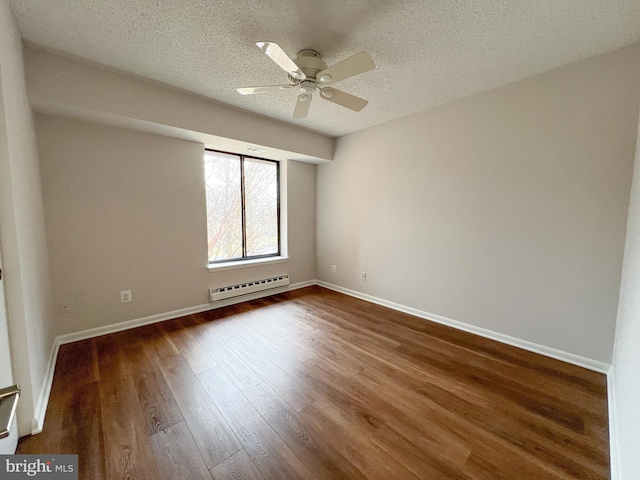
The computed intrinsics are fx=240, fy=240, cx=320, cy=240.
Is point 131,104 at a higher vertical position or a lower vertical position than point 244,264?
higher

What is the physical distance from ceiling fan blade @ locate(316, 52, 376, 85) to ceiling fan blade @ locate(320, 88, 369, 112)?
0.22 meters

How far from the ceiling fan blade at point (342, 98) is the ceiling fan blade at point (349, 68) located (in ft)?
0.74

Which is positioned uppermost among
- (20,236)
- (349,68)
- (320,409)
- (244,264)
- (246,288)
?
(349,68)

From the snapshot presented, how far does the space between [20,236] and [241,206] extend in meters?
2.37

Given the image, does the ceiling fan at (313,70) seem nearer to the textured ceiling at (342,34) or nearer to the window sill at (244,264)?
the textured ceiling at (342,34)

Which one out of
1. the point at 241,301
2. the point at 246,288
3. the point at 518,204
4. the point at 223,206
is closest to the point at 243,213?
the point at 223,206

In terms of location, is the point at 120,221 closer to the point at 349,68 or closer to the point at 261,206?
the point at 261,206

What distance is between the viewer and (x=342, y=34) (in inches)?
64.9

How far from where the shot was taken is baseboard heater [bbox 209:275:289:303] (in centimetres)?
320

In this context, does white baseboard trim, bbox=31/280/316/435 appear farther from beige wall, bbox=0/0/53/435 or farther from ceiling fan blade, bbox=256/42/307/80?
ceiling fan blade, bbox=256/42/307/80

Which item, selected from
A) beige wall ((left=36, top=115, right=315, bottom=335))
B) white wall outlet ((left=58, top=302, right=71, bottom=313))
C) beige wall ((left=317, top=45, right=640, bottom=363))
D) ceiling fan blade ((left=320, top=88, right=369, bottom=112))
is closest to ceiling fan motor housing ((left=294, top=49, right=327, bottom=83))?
ceiling fan blade ((left=320, top=88, right=369, bottom=112))

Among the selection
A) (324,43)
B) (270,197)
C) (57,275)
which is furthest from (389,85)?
(57,275)

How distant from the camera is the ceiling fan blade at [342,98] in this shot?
6.19 feet

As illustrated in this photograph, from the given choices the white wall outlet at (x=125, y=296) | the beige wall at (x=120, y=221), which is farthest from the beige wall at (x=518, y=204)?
the white wall outlet at (x=125, y=296)
